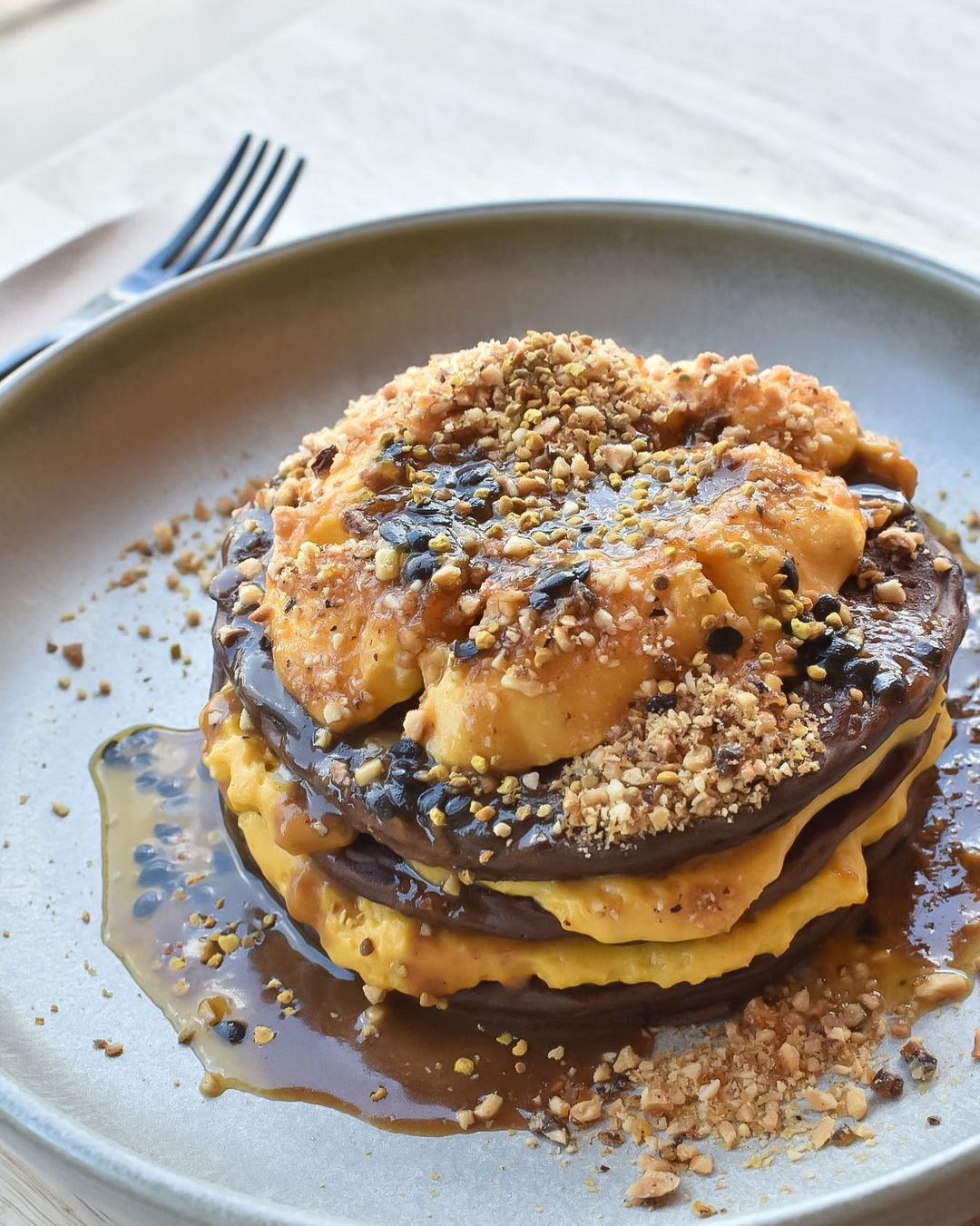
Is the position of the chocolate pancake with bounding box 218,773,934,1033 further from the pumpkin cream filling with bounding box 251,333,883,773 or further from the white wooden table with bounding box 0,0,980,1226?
the white wooden table with bounding box 0,0,980,1226

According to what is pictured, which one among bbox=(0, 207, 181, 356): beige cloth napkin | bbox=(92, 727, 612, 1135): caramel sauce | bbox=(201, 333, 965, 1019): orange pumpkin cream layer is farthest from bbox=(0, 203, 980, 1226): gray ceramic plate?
bbox=(0, 207, 181, 356): beige cloth napkin

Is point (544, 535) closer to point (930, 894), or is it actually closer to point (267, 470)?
point (930, 894)

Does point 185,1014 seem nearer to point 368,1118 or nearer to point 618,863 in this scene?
point 368,1118

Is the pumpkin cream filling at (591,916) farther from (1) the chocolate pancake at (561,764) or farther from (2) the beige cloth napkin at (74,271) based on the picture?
(2) the beige cloth napkin at (74,271)

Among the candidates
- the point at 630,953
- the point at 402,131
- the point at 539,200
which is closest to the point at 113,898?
the point at 630,953

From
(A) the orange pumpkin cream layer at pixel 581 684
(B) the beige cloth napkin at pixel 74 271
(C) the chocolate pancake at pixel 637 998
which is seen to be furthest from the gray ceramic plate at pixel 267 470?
(B) the beige cloth napkin at pixel 74 271

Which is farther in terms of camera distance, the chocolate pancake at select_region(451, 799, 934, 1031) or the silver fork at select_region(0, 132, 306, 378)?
the silver fork at select_region(0, 132, 306, 378)

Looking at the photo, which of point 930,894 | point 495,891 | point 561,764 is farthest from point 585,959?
point 930,894
